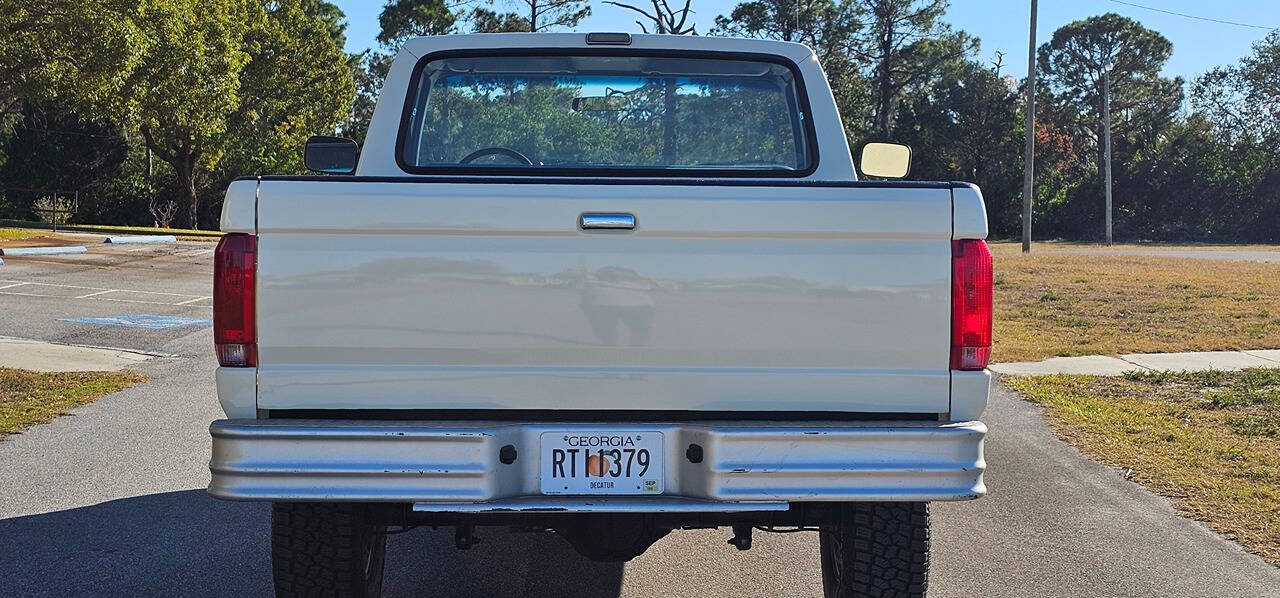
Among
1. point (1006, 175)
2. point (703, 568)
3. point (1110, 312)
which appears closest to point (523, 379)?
point (703, 568)

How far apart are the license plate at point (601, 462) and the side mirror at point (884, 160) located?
2043 millimetres

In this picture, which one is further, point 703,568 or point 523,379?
point 703,568

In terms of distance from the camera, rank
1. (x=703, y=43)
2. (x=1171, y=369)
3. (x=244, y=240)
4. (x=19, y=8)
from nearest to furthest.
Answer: (x=244, y=240)
(x=703, y=43)
(x=1171, y=369)
(x=19, y=8)

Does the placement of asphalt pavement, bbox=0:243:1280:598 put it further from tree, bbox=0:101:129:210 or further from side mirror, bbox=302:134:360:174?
tree, bbox=0:101:129:210

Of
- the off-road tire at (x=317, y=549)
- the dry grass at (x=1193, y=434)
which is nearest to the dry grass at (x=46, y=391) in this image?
the off-road tire at (x=317, y=549)

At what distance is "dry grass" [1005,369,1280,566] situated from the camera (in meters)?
6.29

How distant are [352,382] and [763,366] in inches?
42.5

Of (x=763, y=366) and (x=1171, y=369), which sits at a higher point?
(x=763, y=366)

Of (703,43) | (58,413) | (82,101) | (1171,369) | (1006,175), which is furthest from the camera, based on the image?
(1006,175)

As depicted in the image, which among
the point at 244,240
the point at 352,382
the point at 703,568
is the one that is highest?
the point at 244,240

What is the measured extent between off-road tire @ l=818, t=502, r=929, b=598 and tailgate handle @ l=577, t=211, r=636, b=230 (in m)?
1.09

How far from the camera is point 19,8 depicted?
1867cm

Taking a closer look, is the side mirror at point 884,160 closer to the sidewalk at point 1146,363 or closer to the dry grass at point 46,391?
the dry grass at point 46,391

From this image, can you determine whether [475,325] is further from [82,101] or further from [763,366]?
[82,101]
